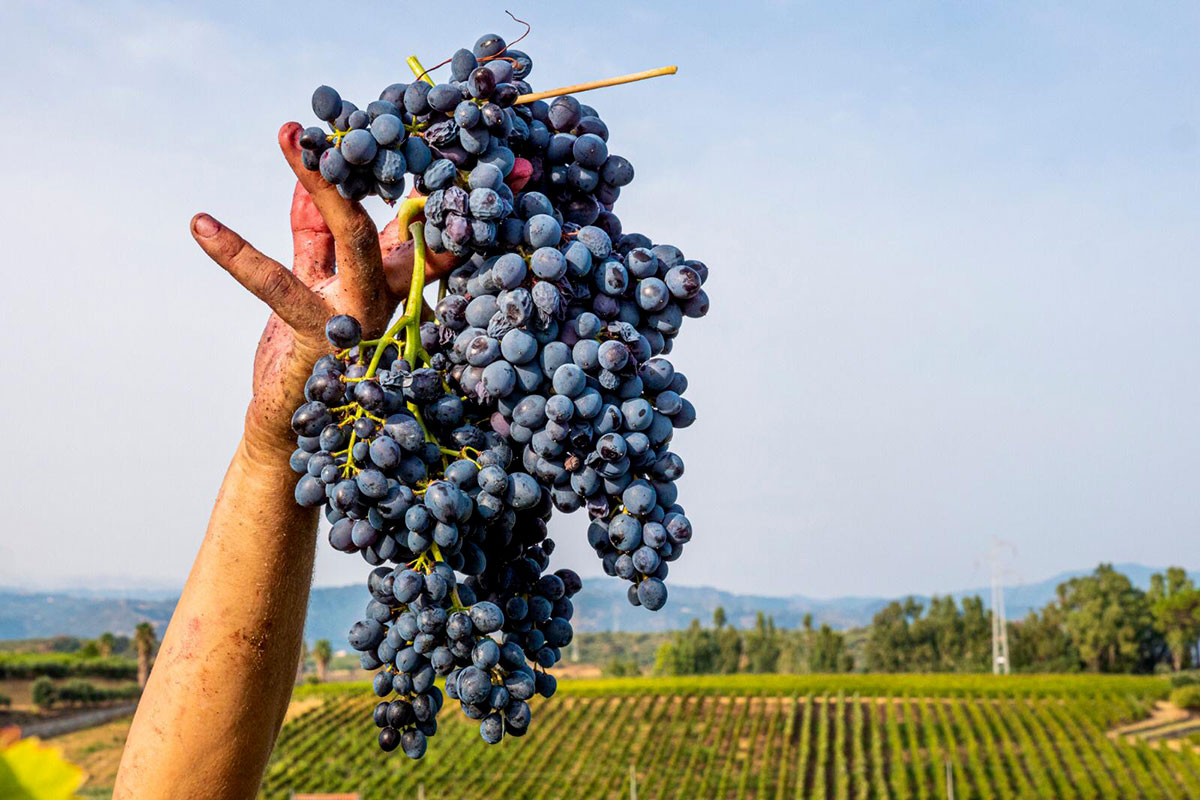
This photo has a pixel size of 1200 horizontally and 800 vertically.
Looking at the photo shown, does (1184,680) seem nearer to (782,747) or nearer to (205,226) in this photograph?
(782,747)

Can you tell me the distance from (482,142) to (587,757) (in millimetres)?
33432

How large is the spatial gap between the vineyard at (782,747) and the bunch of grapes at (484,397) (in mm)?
26883

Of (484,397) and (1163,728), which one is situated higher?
(484,397)

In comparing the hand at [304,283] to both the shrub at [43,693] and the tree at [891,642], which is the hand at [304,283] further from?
the tree at [891,642]

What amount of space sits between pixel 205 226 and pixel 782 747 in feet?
113

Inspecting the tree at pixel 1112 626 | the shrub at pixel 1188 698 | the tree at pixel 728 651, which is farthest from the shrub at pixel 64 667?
the tree at pixel 1112 626

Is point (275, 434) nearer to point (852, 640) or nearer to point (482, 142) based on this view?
point (482, 142)

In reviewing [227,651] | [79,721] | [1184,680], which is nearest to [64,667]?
[79,721]

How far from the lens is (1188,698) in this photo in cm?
3806

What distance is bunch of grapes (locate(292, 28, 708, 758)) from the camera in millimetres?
1346

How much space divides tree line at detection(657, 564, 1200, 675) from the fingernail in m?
56.9

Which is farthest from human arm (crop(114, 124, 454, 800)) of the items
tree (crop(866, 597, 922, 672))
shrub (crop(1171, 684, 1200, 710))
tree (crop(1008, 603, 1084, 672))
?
tree (crop(866, 597, 922, 672))

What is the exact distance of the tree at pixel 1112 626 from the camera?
58.7 metres

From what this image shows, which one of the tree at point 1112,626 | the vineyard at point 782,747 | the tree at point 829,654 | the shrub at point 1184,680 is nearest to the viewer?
the vineyard at point 782,747
